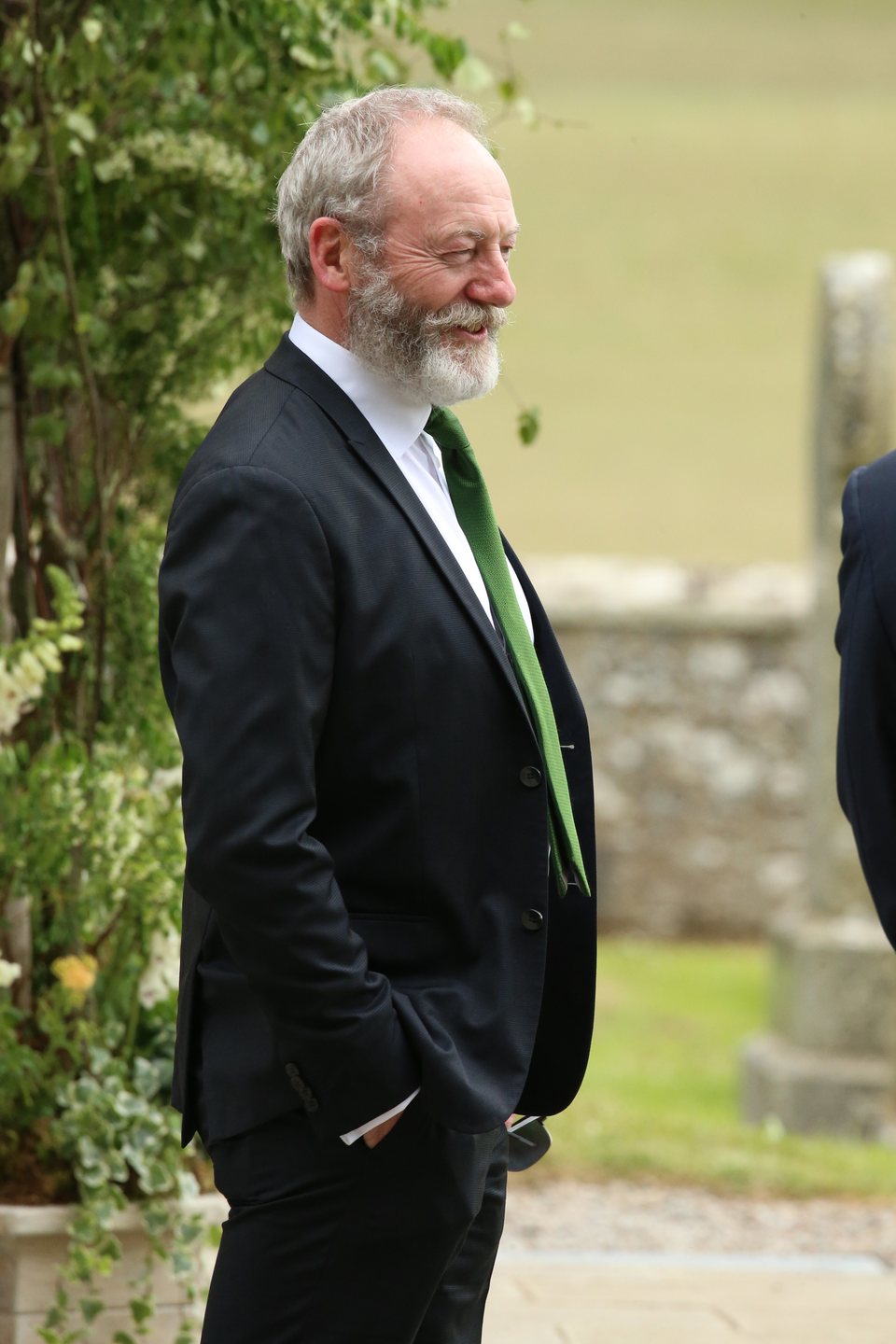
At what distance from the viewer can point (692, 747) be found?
33.3 feet

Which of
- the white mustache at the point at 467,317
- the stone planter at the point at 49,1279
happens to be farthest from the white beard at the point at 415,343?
the stone planter at the point at 49,1279

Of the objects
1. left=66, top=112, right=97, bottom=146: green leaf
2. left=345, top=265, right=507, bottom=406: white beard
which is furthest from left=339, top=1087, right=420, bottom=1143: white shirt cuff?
left=66, top=112, right=97, bottom=146: green leaf

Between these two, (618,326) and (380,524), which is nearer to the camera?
(380,524)

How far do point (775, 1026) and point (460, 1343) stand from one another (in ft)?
17.1

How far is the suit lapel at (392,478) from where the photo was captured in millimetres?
2006

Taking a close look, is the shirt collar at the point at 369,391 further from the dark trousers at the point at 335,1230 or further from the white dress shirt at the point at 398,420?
the dark trousers at the point at 335,1230

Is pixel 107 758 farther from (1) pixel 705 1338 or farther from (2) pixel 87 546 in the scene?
(1) pixel 705 1338

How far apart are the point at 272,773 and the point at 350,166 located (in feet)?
2.24

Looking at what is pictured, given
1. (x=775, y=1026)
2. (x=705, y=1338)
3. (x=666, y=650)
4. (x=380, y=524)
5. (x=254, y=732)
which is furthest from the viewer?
(x=666, y=650)

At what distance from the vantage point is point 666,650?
1009cm

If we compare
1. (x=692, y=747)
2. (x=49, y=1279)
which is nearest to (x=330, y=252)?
(x=49, y=1279)

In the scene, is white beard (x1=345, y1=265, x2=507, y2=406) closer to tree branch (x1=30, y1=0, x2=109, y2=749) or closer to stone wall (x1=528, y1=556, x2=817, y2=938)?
tree branch (x1=30, y1=0, x2=109, y2=749)

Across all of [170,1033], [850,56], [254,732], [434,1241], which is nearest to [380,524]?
[254,732]

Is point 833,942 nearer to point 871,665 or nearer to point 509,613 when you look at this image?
point 871,665
